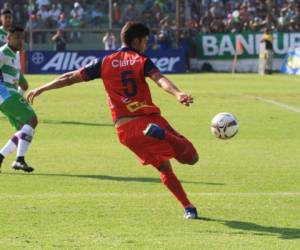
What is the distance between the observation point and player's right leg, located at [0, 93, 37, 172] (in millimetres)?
12812

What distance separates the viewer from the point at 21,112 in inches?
508

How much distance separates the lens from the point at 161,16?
44.2m

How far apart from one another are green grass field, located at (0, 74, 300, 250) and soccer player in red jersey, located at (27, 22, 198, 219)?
24.5 inches

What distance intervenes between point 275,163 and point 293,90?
Answer: 15776mm

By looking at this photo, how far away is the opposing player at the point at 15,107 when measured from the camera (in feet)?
42.1

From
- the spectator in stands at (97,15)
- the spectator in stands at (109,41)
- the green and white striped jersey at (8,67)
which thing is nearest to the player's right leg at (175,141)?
the green and white striped jersey at (8,67)

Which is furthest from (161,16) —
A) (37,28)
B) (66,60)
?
(66,60)

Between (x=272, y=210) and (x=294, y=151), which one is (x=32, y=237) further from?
(x=294, y=151)

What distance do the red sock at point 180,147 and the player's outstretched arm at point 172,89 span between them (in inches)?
23.5

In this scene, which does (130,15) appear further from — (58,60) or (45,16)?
(58,60)

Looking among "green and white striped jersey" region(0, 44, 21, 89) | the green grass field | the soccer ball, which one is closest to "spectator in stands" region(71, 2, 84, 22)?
the green grass field

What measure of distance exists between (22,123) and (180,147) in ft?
14.3

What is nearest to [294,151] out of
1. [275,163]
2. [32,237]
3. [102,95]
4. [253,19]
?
[275,163]

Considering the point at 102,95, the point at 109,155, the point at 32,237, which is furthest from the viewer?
the point at 102,95
